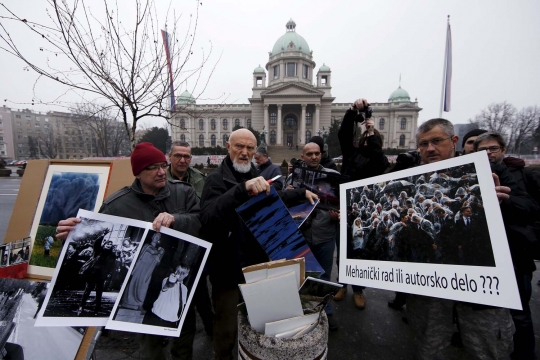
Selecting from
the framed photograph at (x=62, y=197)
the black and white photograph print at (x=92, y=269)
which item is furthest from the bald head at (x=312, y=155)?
the framed photograph at (x=62, y=197)

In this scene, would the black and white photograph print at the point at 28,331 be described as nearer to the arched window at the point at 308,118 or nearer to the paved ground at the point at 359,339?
the paved ground at the point at 359,339

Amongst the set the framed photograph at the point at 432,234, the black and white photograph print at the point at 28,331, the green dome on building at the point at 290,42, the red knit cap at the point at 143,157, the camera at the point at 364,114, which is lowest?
the black and white photograph print at the point at 28,331

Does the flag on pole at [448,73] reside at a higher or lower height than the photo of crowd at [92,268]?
higher

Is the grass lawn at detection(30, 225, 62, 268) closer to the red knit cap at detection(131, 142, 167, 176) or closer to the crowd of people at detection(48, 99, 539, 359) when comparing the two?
the crowd of people at detection(48, 99, 539, 359)

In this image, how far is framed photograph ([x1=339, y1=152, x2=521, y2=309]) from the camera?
1.20 meters

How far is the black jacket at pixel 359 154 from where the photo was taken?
2.63 meters

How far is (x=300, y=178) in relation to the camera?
2.71 m

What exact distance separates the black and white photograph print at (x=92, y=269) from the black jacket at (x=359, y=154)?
7.32 feet

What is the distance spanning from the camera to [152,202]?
6.29ft

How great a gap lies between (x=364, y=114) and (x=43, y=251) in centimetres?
354

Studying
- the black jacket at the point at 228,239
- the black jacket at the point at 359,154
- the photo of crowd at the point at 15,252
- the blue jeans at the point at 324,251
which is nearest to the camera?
the black jacket at the point at 228,239

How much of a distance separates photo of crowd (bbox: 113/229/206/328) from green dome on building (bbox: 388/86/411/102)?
69.0 meters

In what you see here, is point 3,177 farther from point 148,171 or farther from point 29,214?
point 148,171

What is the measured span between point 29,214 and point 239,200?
2566 mm
